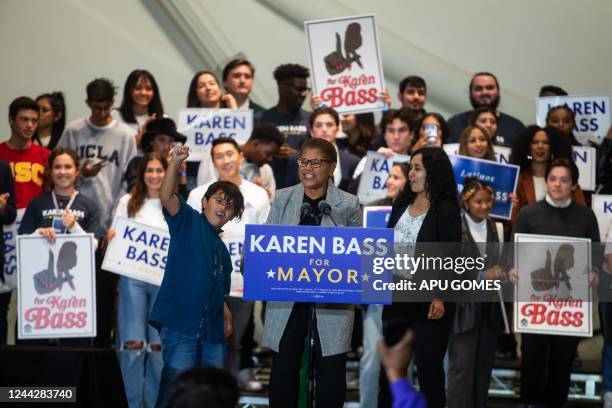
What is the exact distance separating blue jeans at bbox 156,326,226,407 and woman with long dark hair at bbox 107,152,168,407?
141 centimetres

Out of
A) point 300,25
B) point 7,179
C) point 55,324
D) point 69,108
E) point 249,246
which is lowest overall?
point 55,324

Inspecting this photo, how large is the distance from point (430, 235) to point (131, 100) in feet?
11.3

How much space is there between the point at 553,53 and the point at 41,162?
502 cm

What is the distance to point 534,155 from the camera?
8.27 meters

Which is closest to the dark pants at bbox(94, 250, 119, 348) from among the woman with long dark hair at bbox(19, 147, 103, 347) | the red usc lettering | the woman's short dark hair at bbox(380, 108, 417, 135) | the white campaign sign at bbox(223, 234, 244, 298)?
the woman with long dark hair at bbox(19, 147, 103, 347)

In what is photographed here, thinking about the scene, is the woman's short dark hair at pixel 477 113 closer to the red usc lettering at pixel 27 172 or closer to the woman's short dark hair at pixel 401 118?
the woman's short dark hair at pixel 401 118

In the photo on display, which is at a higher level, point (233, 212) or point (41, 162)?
point (41, 162)

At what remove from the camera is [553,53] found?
10523 mm

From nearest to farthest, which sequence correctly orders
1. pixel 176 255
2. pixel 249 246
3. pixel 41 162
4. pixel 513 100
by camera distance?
pixel 249 246 < pixel 176 255 < pixel 41 162 < pixel 513 100

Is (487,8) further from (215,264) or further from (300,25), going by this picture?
(215,264)

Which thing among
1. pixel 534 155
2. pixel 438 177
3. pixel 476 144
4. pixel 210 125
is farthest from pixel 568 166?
pixel 210 125

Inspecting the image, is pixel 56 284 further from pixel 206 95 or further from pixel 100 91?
pixel 206 95

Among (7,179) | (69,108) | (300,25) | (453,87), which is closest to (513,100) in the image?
(453,87)

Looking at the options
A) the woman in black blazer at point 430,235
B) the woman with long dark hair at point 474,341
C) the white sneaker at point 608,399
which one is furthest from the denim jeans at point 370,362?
the white sneaker at point 608,399
